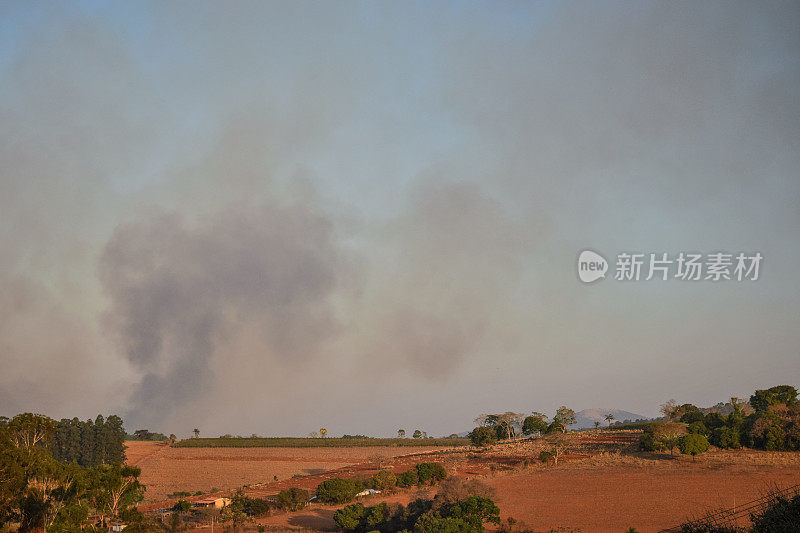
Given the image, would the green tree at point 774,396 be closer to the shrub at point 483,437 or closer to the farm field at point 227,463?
the shrub at point 483,437

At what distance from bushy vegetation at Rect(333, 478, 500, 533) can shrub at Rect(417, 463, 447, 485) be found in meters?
14.2

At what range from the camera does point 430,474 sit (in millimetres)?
60094

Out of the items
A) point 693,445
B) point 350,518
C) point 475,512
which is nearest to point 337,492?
point 350,518

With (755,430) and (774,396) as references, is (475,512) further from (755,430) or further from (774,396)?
(774,396)

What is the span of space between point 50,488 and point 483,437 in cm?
6567

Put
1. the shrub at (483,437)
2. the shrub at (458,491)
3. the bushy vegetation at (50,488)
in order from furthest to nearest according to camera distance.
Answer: the shrub at (483,437) → the shrub at (458,491) → the bushy vegetation at (50,488)

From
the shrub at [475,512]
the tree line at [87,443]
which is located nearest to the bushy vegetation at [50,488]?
the shrub at [475,512]

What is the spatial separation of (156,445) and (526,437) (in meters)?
90.9

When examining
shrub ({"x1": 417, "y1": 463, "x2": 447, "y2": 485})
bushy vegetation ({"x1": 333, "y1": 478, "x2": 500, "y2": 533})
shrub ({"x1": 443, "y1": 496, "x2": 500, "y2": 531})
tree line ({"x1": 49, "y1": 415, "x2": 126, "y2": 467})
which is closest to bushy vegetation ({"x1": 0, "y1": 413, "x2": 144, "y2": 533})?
bushy vegetation ({"x1": 333, "y1": 478, "x2": 500, "y2": 533})

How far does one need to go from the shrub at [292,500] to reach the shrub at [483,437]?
41.1m

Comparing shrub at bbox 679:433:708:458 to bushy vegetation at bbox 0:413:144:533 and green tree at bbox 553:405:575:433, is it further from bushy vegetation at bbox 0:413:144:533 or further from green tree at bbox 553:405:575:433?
bushy vegetation at bbox 0:413:144:533

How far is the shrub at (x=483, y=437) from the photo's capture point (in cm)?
8844

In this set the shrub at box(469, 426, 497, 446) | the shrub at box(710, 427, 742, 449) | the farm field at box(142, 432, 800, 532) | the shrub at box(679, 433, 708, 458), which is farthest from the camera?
the shrub at box(469, 426, 497, 446)

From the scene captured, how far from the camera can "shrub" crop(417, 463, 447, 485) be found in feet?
196
